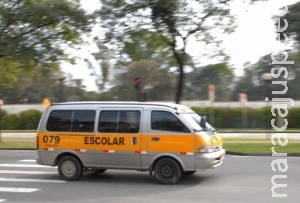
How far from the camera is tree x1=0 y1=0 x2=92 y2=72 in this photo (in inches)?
885

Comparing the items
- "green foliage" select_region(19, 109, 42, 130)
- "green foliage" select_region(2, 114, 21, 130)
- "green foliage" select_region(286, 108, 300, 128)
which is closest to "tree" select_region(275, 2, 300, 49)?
"green foliage" select_region(286, 108, 300, 128)

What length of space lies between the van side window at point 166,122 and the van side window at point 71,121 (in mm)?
1667

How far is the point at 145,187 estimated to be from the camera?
422 inches

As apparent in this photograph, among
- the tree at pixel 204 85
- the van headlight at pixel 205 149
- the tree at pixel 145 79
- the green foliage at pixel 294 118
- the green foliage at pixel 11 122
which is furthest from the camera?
the tree at pixel 204 85

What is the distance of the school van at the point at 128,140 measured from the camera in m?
11.0

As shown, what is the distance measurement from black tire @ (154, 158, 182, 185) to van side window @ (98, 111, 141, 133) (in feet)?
3.39

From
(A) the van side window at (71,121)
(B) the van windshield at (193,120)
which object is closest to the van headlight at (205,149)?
(B) the van windshield at (193,120)

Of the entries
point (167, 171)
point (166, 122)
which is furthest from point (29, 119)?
point (167, 171)

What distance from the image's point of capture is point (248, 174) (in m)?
12.5

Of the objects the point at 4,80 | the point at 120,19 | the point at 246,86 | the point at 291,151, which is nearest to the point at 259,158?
the point at 291,151

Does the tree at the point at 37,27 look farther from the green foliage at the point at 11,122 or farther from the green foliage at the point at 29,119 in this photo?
the green foliage at the point at 11,122

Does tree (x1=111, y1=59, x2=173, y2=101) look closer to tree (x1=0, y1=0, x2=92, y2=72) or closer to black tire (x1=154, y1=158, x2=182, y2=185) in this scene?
tree (x1=0, y1=0, x2=92, y2=72)

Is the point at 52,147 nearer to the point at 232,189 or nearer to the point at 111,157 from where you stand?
the point at 111,157

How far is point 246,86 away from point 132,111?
51519mm
